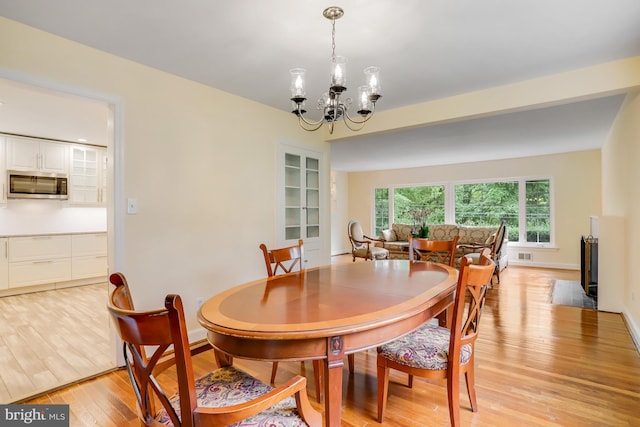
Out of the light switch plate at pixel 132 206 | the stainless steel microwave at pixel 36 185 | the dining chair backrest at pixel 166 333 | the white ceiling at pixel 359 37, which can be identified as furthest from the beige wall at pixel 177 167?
the stainless steel microwave at pixel 36 185

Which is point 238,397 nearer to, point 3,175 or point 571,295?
point 571,295

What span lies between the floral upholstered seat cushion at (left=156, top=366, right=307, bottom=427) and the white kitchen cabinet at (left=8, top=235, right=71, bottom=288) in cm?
502

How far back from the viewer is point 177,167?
293 centimetres

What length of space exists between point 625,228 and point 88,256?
7376 mm

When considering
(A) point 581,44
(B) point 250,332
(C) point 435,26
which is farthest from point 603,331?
(B) point 250,332

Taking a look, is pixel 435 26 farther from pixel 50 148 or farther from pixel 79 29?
pixel 50 148

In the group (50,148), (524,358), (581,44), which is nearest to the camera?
(581,44)

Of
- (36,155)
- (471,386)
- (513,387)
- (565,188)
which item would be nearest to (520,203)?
(565,188)

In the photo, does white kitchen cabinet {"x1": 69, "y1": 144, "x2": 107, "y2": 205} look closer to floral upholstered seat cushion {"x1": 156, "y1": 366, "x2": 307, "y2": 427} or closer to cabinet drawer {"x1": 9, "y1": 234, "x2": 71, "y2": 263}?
cabinet drawer {"x1": 9, "y1": 234, "x2": 71, "y2": 263}

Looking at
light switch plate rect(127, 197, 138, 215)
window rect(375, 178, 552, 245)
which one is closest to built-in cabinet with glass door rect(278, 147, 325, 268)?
light switch plate rect(127, 197, 138, 215)

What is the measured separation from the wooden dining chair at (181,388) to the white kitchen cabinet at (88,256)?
4.94 metres

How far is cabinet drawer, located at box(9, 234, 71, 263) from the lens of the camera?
4.71m

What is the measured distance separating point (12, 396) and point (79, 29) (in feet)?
8.00

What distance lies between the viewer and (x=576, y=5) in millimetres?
1934
